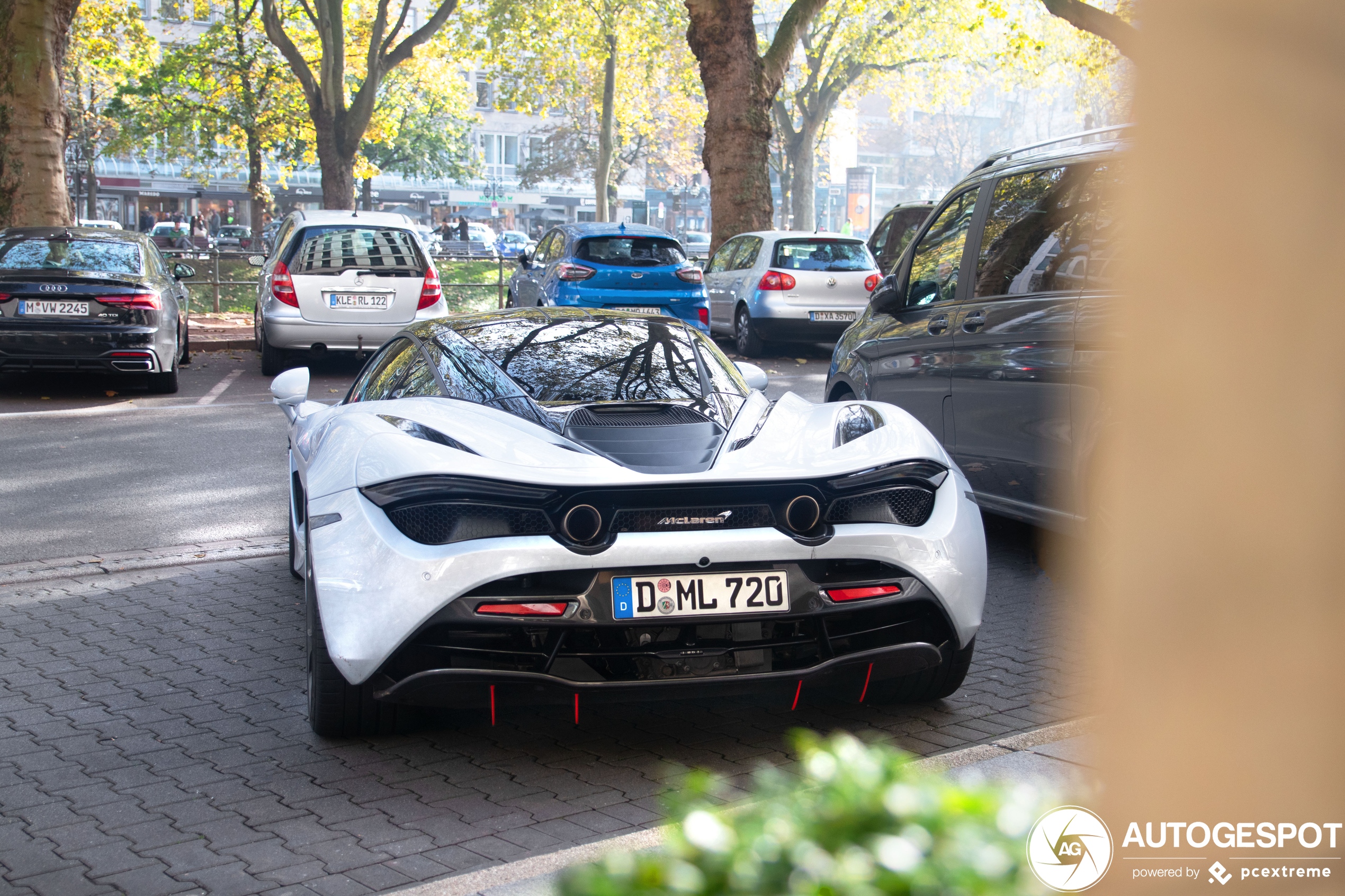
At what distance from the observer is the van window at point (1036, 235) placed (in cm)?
591

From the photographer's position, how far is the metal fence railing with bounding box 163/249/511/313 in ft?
70.0

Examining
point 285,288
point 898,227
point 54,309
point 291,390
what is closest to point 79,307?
point 54,309

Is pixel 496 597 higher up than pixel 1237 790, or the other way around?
pixel 1237 790

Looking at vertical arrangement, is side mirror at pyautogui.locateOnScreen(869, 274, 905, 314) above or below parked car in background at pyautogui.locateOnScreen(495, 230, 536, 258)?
above

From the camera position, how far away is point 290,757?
3.98 m

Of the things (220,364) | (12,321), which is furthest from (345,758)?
(220,364)

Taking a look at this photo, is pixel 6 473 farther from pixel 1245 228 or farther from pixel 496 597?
pixel 1245 228

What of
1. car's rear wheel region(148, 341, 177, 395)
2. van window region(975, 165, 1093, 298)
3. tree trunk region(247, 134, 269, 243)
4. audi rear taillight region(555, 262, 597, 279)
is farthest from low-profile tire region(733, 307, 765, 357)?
tree trunk region(247, 134, 269, 243)

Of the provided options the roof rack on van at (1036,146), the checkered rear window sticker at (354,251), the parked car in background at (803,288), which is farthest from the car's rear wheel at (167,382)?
the roof rack on van at (1036,146)

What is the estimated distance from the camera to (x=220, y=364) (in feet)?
51.0

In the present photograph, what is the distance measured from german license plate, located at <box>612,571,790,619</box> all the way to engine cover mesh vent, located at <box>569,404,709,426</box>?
2.55ft

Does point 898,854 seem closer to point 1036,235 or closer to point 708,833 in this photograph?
point 708,833

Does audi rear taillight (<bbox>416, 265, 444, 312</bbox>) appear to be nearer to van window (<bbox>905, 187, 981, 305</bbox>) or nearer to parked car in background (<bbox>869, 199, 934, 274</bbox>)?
van window (<bbox>905, 187, 981, 305</bbox>)

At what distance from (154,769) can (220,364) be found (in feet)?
40.8
